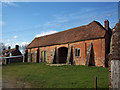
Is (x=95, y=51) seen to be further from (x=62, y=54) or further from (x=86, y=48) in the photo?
(x=62, y=54)

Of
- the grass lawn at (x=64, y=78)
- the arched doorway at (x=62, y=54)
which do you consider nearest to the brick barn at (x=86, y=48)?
the arched doorway at (x=62, y=54)

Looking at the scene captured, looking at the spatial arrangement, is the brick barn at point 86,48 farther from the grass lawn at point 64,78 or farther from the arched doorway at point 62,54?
the grass lawn at point 64,78

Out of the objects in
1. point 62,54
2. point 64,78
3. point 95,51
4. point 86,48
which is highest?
point 86,48

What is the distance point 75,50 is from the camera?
901 inches

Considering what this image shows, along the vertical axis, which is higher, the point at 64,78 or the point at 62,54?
the point at 62,54

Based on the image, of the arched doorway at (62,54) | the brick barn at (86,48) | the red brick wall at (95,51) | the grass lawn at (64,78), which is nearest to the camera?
the grass lawn at (64,78)

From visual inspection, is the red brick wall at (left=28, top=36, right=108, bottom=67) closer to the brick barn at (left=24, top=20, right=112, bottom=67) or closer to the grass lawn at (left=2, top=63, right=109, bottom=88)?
the brick barn at (left=24, top=20, right=112, bottom=67)

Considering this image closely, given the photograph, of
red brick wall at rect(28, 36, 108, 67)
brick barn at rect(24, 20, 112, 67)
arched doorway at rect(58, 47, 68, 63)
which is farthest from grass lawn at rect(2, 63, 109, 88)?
arched doorway at rect(58, 47, 68, 63)

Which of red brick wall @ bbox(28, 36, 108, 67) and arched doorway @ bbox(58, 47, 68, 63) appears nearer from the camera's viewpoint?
red brick wall @ bbox(28, 36, 108, 67)

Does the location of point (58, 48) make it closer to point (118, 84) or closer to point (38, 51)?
point (38, 51)

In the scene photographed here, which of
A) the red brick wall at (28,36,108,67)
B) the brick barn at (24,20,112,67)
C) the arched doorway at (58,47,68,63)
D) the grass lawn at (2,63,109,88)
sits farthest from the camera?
the arched doorway at (58,47,68,63)

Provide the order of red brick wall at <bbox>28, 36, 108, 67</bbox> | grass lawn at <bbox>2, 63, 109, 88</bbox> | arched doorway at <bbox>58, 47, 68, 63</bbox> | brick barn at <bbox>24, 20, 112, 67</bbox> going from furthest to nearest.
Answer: arched doorway at <bbox>58, 47, 68, 63</bbox> → brick barn at <bbox>24, 20, 112, 67</bbox> → red brick wall at <bbox>28, 36, 108, 67</bbox> → grass lawn at <bbox>2, 63, 109, 88</bbox>

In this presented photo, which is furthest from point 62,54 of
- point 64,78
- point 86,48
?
point 64,78

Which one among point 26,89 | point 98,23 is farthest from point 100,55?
point 26,89
